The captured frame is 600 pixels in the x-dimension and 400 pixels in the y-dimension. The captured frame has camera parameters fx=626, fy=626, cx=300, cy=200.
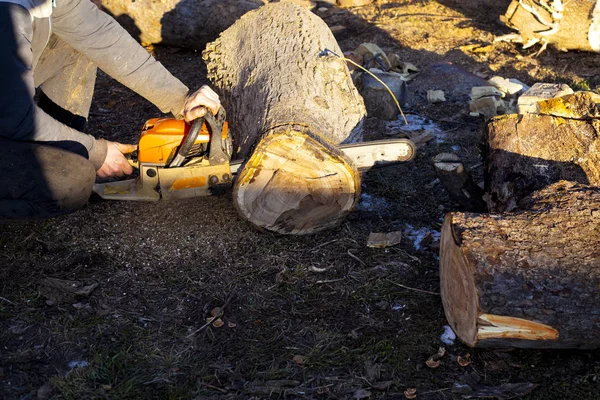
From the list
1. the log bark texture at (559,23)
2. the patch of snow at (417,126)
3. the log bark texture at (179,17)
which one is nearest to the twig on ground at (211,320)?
the patch of snow at (417,126)

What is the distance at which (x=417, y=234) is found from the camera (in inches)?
147

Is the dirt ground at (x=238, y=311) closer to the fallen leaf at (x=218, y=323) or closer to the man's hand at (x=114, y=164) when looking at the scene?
the fallen leaf at (x=218, y=323)

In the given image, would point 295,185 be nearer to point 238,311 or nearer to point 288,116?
point 288,116

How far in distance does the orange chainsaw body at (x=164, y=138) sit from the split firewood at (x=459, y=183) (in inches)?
51.8

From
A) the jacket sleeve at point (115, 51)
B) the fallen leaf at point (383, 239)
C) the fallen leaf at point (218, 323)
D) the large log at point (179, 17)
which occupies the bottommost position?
the fallen leaf at point (383, 239)

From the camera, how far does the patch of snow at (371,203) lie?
4051 millimetres

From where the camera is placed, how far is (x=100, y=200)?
4031 millimetres

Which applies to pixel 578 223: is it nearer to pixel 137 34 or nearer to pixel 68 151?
pixel 68 151

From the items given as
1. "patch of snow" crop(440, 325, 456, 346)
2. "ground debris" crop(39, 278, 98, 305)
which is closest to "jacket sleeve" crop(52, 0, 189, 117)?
"ground debris" crop(39, 278, 98, 305)

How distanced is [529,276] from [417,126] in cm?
277

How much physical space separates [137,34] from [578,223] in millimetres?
5445

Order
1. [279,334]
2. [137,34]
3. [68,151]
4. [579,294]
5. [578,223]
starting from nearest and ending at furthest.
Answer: [579,294], [578,223], [279,334], [68,151], [137,34]

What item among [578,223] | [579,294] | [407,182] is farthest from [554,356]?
[407,182]

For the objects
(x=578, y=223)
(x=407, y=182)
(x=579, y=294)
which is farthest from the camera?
(x=407, y=182)
